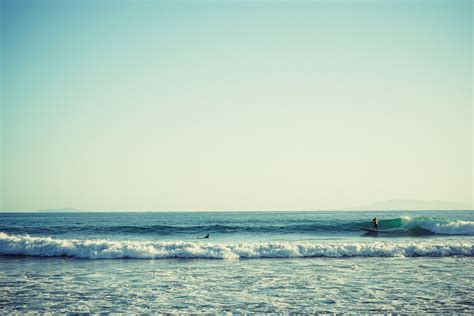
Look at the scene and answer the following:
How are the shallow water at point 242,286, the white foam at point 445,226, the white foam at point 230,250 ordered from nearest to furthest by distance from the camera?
1. the shallow water at point 242,286
2. the white foam at point 230,250
3. the white foam at point 445,226

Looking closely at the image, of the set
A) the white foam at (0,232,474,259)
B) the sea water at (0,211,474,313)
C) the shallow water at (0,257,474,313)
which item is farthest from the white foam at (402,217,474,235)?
the shallow water at (0,257,474,313)

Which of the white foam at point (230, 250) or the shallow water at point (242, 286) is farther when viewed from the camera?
the white foam at point (230, 250)

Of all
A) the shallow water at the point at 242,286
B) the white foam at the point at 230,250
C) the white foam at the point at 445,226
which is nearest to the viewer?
the shallow water at the point at 242,286

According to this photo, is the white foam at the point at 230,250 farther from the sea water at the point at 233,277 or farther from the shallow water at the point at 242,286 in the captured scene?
the shallow water at the point at 242,286

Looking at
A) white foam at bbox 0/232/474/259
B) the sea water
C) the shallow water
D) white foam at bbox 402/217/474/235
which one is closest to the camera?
the shallow water

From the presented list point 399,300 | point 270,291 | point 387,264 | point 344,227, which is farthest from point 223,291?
point 344,227

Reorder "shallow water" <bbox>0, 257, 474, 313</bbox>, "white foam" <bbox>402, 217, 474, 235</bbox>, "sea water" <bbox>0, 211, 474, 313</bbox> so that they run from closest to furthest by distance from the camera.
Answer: "shallow water" <bbox>0, 257, 474, 313</bbox> → "sea water" <bbox>0, 211, 474, 313</bbox> → "white foam" <bbox>402, 217, 474, 235</bbox>

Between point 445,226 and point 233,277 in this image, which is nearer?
point 233,277

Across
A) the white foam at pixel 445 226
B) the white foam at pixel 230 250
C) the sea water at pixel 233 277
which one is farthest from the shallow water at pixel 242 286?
the white foam at pixel 445 226

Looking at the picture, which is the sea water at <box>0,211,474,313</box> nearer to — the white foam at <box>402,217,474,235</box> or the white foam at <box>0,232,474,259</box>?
the white foam at <box>0,232,474,259</box>

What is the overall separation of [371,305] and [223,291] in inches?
169

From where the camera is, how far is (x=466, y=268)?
14.8 m

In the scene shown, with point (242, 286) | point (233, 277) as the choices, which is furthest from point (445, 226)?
point (242, 286)

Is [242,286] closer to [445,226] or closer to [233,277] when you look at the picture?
[233,277]
